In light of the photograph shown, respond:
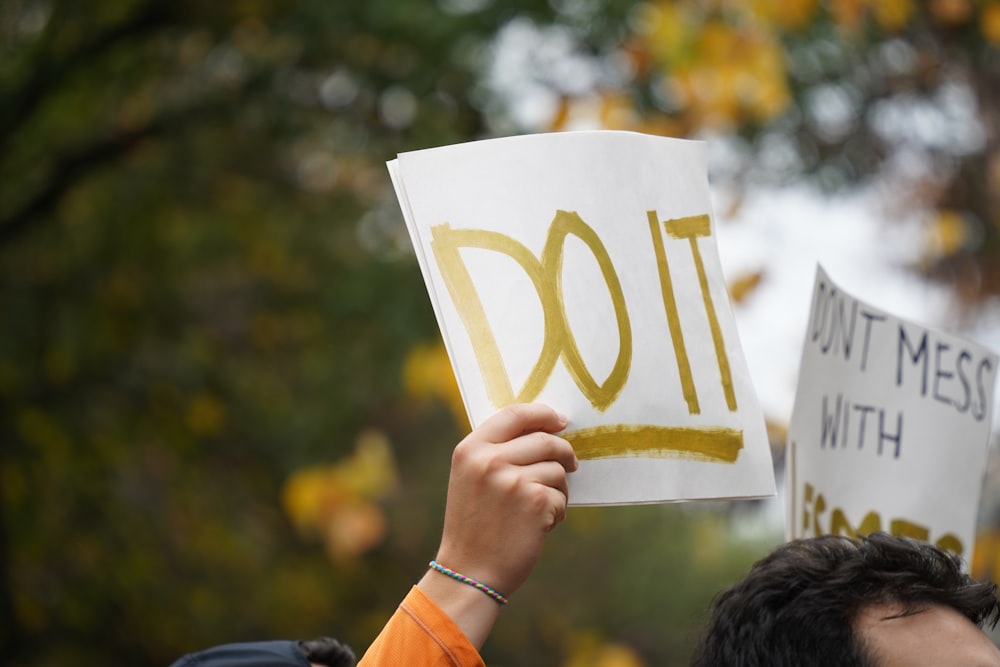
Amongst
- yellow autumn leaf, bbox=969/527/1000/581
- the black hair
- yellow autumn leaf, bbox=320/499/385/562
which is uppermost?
the black hair

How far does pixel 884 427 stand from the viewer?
2.00 m

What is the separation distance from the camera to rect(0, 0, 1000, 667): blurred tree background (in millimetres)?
4395

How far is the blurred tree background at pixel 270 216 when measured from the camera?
439 cm

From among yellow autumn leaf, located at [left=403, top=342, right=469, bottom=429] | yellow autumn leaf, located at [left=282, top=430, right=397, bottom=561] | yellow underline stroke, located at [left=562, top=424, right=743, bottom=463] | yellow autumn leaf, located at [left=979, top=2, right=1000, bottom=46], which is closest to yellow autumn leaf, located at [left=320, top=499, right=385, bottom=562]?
yellow autumn leaf, located at [left=282, top=430, right=397, bottom=561]

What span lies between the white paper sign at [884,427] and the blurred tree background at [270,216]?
6.41 ft

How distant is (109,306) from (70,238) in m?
0.32

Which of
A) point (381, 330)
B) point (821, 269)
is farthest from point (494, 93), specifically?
point (821, 269)

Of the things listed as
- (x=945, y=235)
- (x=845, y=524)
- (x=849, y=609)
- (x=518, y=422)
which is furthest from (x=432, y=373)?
(x=945, y=235)

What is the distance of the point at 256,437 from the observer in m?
5.78

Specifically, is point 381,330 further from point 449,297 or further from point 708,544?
point 708,544

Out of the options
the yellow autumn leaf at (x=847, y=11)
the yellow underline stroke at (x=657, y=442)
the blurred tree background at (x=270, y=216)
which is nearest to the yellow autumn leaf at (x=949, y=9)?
the blurred tree background at (x=270, y=216)

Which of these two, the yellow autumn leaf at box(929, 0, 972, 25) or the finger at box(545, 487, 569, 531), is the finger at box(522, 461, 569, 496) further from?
the yellow autumn leaf at box(929, 0, 972, 25)

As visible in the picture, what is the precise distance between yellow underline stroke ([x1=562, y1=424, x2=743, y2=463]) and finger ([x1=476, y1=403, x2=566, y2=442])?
2.0 inches

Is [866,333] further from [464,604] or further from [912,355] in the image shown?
[464,604]
